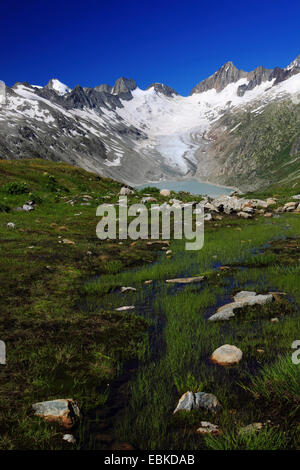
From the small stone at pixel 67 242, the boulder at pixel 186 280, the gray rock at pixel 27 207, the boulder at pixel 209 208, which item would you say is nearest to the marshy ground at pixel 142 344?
the boulder at pixel 186 280

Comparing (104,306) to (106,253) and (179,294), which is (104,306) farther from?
(106,253)

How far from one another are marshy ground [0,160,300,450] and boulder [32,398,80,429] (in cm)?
13

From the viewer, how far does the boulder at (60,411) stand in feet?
17.0

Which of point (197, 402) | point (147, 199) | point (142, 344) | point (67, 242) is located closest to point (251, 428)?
point (197, 402)

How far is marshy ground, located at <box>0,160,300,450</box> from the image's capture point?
511 centimetres

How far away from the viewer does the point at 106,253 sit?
17422mm

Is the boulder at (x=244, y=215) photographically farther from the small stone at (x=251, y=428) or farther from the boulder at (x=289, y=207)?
the small stone at (x=251, y=428)

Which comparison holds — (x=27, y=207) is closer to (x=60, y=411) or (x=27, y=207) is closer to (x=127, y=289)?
(x=127, y=289)

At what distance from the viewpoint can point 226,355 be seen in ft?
23.4

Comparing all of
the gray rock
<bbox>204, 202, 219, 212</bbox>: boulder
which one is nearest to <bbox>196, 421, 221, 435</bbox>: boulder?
the gray rock

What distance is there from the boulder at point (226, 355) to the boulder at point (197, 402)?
1483 mm

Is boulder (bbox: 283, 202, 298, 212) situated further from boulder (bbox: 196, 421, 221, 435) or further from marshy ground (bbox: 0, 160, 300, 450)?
boulder (bbox: 196, 421, 221, 435)
